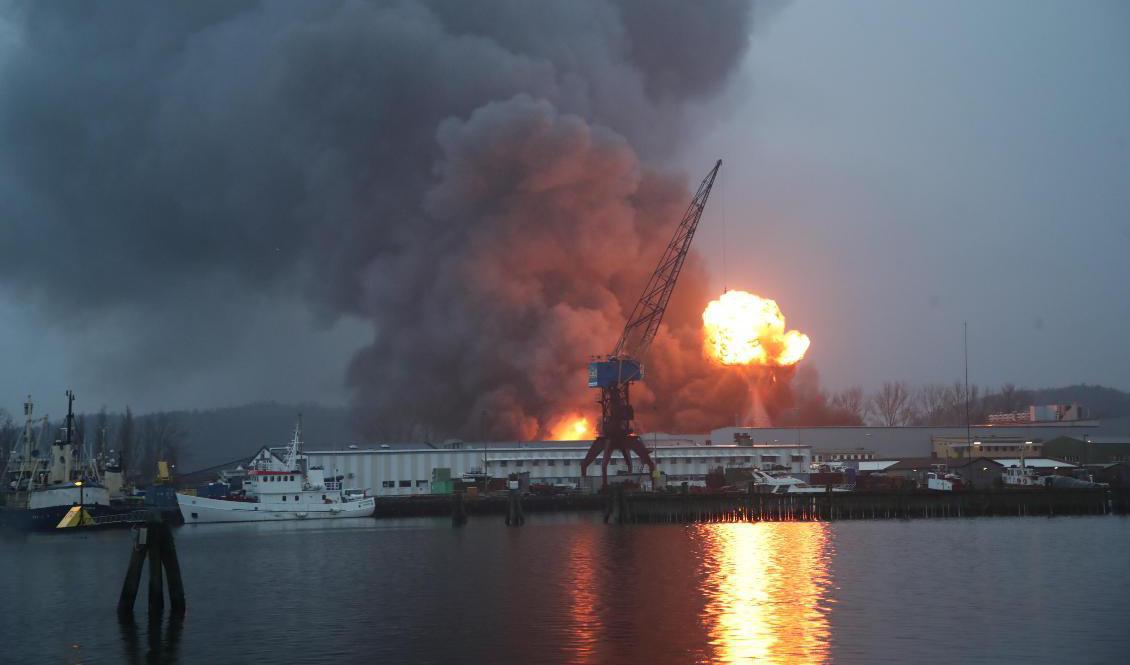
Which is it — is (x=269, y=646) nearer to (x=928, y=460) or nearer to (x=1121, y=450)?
(x=928, y=460)

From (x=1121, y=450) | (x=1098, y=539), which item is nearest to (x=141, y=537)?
(x=1098, y=539)

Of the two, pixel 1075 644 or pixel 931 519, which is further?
pixel 931 519

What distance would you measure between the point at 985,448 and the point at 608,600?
73160 millimetres

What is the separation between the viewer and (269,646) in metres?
31.8

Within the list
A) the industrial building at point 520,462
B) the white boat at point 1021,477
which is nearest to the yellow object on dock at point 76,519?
the industrial building at point 520,462

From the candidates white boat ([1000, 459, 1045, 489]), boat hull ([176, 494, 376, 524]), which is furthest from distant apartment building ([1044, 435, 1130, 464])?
boat hull ([176, 494, 376, 524])

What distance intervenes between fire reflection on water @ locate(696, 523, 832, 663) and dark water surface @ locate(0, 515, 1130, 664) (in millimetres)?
115

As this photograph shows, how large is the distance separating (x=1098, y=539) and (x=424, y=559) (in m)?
31.9

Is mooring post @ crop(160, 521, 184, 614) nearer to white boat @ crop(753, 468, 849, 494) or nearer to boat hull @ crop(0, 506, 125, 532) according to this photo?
boat hull @ crop(0, 506, 125, 532)

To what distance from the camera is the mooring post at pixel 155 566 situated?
34.8 metres

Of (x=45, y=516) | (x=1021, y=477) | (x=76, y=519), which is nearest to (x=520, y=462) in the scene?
(x=76, y=519)

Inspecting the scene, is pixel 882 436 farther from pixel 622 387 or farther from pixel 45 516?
pixel 45 516

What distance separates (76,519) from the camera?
3022 inches

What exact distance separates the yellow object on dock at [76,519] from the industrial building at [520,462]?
765 inches
